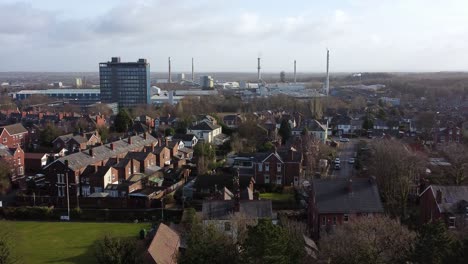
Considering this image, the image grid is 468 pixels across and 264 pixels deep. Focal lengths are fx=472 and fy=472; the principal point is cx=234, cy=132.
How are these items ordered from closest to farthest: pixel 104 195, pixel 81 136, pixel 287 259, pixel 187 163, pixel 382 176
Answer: pixel 287 259 < pixel 382 176 < pixel 104 195 < pixel 187 163 < pixel 81 136

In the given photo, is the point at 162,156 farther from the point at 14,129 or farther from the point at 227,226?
the point at 14,129

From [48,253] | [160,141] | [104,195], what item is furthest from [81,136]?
[48,253]

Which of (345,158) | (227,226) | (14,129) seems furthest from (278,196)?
(14,129)

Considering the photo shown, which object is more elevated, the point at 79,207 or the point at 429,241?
the point at 429,241

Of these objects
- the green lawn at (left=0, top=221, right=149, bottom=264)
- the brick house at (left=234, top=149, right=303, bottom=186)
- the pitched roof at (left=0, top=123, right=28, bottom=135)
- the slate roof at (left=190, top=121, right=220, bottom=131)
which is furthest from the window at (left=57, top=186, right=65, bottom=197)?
the slate roof at (left=190, top=121, right=220, bottom=131)

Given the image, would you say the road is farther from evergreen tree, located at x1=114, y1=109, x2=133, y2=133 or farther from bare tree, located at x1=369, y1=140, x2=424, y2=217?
evergreen tree, located at x1=114, y1=109, x2=133, y2=133

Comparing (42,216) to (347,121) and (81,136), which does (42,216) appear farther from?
(347,121)

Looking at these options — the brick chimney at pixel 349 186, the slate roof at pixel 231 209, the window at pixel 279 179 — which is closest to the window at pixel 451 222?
the brick chimney at pixel 349 186
